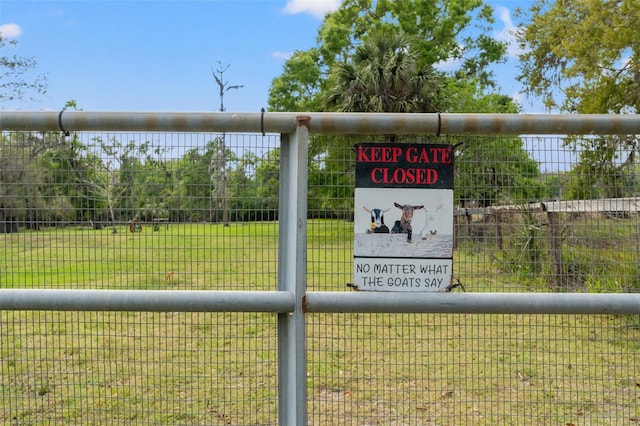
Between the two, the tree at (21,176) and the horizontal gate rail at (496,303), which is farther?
the tree at (21,176)

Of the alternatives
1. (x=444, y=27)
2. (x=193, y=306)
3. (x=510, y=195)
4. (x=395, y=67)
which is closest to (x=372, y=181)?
(x=510, y=195)

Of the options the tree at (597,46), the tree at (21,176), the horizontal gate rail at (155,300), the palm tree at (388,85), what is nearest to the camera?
the horizontal gate rail at (155,300)

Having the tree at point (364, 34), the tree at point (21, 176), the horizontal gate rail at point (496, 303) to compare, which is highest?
the tree at point (364, 34)

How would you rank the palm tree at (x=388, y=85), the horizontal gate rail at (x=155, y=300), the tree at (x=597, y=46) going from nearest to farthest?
1. the horizontal gate rail at (x=155, y=300)
2. the tree at (x=597, y=46)
3. the palm tree at (x=388, y=85)

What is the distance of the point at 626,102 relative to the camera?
12.0 meters

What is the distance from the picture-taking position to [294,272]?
2.33 meters

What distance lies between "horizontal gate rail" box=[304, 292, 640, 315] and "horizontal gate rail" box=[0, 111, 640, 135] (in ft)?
2.44

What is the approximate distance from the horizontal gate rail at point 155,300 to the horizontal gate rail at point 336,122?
74 centimetres

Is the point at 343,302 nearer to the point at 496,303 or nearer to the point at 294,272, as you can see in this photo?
the point at 294,272

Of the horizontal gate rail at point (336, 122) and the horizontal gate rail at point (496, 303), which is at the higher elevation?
the horizontal gate rail at point (336, 122)

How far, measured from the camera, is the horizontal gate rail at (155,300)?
2287 millimetres

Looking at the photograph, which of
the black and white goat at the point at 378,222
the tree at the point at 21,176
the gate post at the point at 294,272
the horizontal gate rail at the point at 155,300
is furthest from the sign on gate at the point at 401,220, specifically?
the tree at the point at 21,176

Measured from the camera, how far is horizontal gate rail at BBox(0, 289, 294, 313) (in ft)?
7.50

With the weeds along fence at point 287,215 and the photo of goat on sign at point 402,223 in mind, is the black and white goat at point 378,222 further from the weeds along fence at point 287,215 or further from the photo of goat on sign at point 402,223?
the weeds along fence at point 287,215
